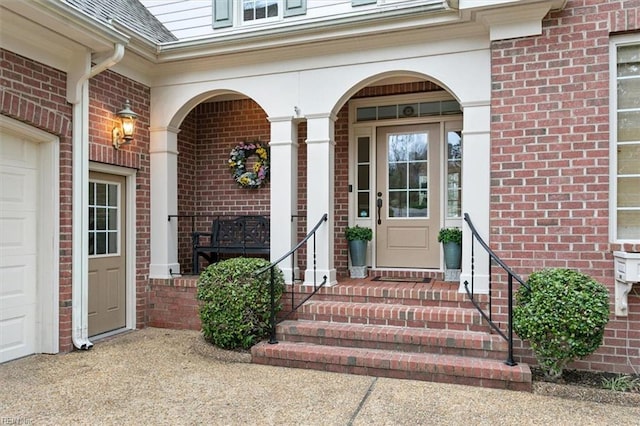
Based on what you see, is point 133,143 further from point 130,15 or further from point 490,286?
point 490,286

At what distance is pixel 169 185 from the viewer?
5.48m

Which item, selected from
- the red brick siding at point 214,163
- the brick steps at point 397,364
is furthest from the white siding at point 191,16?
the brick steps at point 397,364

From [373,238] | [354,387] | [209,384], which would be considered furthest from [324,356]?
[373,238]

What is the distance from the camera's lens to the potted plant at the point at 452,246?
5094 mm

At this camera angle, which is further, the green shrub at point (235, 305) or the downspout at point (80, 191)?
the downspout at point (80, 191)

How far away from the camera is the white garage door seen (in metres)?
4.02

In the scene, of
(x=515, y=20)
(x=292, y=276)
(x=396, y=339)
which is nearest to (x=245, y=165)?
(x=292, y=276)

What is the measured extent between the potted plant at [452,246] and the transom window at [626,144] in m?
1.62

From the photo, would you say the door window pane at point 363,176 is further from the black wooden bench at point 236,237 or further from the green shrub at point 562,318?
the green shrub at point 562,318

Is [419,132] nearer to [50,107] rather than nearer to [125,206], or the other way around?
[125,206]

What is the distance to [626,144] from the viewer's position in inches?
151

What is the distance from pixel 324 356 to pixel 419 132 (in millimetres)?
3247

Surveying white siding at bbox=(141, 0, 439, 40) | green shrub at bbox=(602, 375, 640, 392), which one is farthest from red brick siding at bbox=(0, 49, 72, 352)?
green shrub at bbox=(602, 375, 640, 392)

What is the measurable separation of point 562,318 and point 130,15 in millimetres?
5836
